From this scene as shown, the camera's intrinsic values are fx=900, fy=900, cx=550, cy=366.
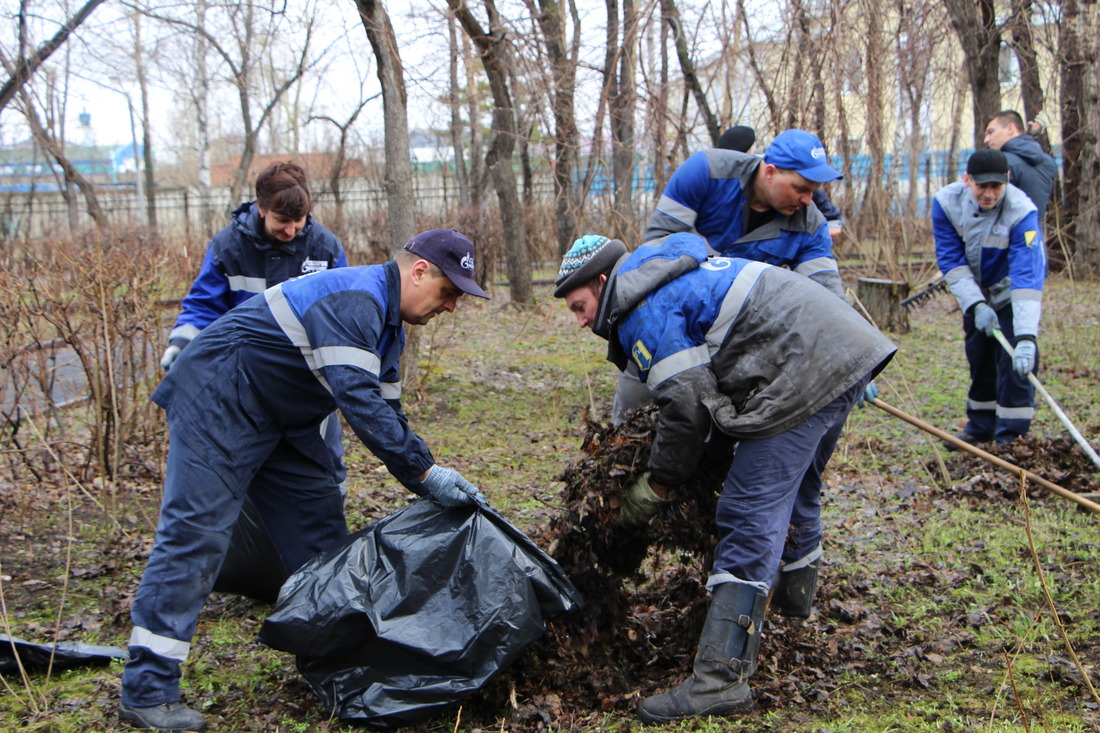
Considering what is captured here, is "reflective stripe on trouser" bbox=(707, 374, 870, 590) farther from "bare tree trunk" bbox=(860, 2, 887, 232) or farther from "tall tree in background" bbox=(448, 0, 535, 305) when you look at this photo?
"tall tree in background" bbox=(448, 0, 535, 305)

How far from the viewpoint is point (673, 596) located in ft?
11.2

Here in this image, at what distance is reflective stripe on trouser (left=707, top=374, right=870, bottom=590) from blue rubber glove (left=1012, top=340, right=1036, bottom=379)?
2653mm

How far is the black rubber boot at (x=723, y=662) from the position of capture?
2.76 meters

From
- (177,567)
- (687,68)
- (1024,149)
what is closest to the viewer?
(177,567)

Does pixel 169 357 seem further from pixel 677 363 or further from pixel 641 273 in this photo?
pixel 677 363

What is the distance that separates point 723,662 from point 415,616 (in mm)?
958

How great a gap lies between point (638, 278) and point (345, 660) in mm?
1483

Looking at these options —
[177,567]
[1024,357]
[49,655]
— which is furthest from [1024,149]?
[49,655]

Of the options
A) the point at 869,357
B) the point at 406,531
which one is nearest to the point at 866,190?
the point at 869,357

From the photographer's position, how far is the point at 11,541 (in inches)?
171

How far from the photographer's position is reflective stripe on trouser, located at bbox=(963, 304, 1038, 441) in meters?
5.36

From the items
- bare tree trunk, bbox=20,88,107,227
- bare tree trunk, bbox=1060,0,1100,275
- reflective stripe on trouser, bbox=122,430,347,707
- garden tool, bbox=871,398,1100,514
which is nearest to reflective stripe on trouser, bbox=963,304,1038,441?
garden tool, bbox=871,398,1100,514

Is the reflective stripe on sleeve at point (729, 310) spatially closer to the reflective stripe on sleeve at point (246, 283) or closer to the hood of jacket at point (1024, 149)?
the reflective stripe on sleeve at point (246, 283)

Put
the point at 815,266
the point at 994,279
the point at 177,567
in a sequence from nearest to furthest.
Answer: the point at 177,567
the point at 815,266
the point at 994,279
